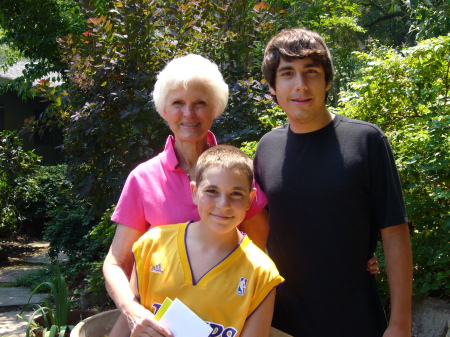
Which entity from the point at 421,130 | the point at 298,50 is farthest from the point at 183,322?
the point at 421,130

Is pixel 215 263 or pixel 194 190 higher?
pixel 194 190

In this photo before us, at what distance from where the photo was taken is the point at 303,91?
202cm

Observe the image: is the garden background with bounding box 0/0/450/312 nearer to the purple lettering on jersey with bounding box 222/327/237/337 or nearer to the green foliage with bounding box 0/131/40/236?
the purple lettering on jersey with bounding box 222/327/237/337

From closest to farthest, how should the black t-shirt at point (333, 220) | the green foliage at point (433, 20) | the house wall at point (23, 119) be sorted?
the black t-shirt at point (333, 220)
the green foliage at point (433, 20)
the house wall at point (23, 119)

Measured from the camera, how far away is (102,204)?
5.09 metres

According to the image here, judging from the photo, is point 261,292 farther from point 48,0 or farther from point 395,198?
point 48,0

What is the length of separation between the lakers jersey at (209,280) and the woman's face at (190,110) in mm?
447

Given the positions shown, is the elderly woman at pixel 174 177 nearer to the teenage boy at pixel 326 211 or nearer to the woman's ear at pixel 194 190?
the woman's ear at pixel 194 190

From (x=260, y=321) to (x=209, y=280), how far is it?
0.24 metres

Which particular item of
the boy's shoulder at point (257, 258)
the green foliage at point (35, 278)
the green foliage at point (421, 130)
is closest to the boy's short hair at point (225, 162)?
the boy's shoulder at point (257, 258)

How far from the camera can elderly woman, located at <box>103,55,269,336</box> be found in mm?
2133

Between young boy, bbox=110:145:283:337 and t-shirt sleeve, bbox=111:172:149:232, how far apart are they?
0.12 metres

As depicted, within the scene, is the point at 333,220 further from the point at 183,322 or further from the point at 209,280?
the point at 183,322

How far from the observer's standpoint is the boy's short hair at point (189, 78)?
217 centimetres
